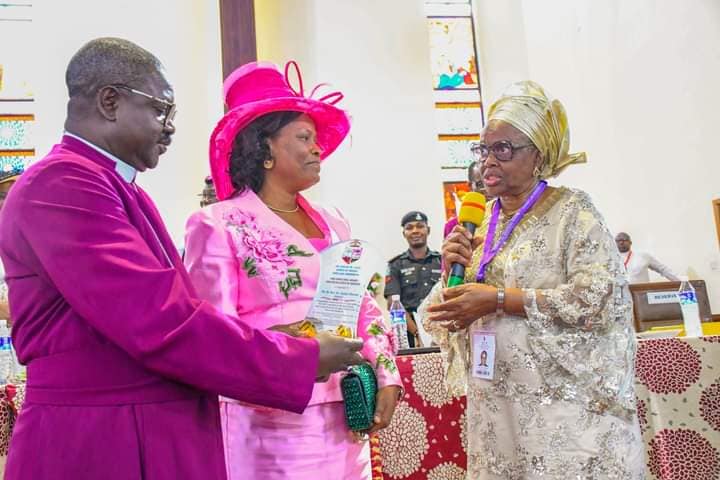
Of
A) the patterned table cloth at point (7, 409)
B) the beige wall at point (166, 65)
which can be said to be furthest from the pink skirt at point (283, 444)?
the beige wall at point (166, 65)

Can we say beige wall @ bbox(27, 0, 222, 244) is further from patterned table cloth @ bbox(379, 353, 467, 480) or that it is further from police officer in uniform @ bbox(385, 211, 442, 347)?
patterned table cloth @ bbox(379, 353, 467, 480)

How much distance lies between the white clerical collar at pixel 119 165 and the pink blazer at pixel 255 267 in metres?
0.40

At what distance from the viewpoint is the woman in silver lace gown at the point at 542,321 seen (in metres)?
1.74

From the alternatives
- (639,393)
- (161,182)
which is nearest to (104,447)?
(639,393)

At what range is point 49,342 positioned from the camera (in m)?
1.19

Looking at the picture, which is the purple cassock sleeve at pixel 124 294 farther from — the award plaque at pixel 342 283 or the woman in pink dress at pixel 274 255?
the woman in pink dress at pixel 274 255

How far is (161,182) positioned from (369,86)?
7.49 feet

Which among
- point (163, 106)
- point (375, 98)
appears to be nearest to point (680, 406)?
point (163, 106)

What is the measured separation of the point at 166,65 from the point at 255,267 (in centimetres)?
510

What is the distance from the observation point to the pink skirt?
1.65m

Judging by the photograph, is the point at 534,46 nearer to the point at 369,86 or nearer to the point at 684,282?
the point at 369,86

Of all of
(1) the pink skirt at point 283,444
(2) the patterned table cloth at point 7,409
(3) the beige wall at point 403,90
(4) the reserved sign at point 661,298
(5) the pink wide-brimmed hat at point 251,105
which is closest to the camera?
(1) the pink skirt at point 283,444

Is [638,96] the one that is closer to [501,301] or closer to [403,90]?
[403,90]

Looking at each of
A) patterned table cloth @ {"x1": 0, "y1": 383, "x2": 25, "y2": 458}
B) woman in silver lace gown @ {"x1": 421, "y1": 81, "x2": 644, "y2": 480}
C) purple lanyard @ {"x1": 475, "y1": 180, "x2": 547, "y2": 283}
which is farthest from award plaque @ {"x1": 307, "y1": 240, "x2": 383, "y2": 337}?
patterned table cloth @ {"x1": 0, "y1": 383, "x2": 25, "y2": 458}
